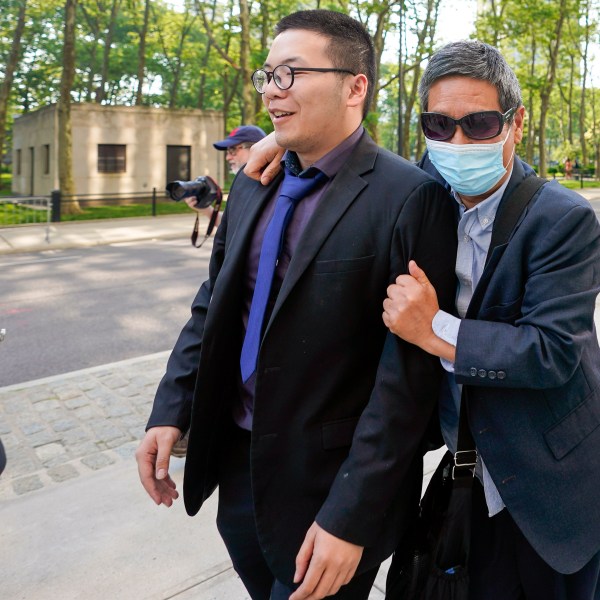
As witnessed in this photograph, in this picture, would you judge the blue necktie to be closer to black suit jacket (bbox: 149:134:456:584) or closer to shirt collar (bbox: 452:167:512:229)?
black suit jacket (bbox: 149:134:456:584)

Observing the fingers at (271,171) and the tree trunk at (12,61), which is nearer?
the fingers at (271,171)

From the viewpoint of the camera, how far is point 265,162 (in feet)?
7.30

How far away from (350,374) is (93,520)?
2518mm

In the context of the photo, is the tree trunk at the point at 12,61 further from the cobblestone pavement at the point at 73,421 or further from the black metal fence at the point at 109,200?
the cobblestone pavement at the point at 73,421

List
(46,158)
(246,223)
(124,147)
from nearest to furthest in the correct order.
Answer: (246,223) < (124,147) < (46,158)

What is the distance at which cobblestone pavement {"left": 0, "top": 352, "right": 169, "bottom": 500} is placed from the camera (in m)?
4.61

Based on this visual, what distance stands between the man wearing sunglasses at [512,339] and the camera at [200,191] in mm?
3504

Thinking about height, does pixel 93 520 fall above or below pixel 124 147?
below

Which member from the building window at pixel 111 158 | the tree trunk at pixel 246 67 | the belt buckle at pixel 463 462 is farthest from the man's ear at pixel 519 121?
the building window at pixel 111 158

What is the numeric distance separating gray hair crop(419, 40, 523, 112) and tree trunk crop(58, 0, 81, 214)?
24.1 m

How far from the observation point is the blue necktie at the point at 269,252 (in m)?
1.90

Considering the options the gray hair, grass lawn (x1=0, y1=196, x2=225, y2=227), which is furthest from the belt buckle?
grass lawn (x1=0, y1=196, x2=225, y2=227)

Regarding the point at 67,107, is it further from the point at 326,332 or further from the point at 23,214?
the point at 326,332

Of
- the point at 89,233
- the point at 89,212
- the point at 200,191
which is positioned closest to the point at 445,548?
the point at 200,191
